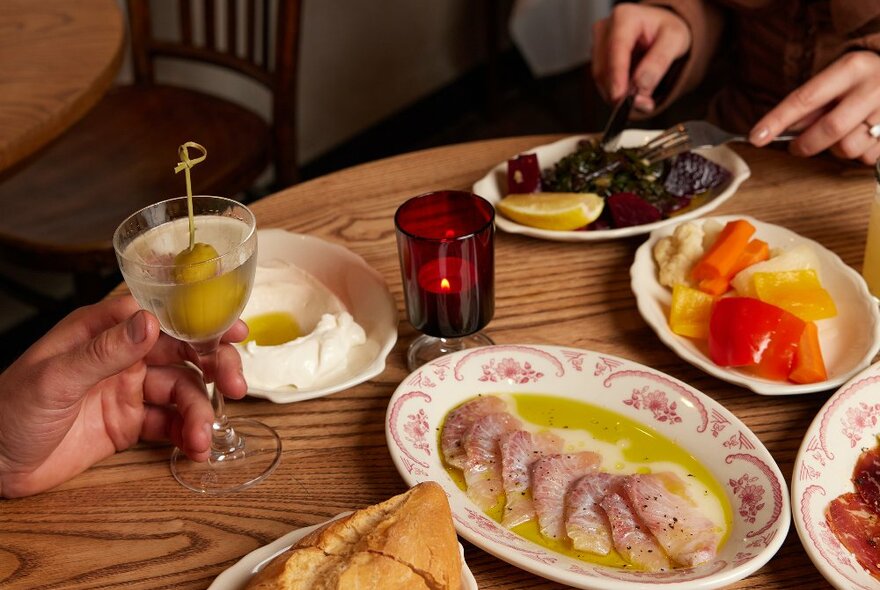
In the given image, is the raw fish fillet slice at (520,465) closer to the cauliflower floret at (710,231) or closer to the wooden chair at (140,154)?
the cauliflower floret at (710,231)

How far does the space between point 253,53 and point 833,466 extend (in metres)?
2.27

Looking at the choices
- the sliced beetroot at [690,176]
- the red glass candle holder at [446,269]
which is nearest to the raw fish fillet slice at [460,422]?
the red glass candle holder at [446,269]

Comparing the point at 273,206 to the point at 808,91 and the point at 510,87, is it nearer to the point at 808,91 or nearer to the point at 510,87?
the point at 808,91

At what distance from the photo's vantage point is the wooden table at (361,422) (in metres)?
1.02

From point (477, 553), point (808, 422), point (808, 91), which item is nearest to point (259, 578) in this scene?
point (477, 553)

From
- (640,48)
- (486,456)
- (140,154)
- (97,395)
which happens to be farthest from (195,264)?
(140,154)

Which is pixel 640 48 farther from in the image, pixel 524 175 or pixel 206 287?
pixel 206 287

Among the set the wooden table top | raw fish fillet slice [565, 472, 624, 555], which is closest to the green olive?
raw fish fillet slice [565, 472, 624, 555]

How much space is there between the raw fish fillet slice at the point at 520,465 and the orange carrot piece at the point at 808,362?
0.34 m

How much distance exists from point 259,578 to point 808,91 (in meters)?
1.27

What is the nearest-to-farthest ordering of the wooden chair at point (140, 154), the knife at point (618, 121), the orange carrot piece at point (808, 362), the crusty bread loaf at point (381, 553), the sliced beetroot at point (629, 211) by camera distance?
the crusty bread loaf at point (381, 553) < the orange carrot piece at point (808, 362) < the sliced beetroot at point (629, 211) < the knife at point (618, 121) < the wooden chair at point (140, 154)

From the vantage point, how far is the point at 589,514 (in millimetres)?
1022

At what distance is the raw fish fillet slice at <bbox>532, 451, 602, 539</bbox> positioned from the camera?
103 centimetres

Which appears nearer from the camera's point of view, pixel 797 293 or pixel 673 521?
pixel 673 521
